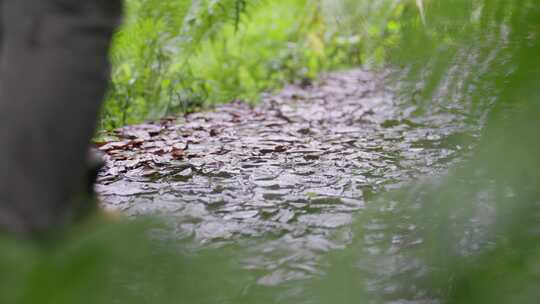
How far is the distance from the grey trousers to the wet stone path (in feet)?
0.49

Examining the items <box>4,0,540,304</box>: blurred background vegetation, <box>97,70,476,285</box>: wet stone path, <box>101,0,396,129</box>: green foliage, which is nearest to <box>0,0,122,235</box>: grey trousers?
<box>4,0,540,304</box>: blurred background vegetation

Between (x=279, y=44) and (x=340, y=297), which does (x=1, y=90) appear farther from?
(x=279, y=44)

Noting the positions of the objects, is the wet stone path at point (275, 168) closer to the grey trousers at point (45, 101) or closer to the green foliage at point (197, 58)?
the grey trousers at point (45, 101)

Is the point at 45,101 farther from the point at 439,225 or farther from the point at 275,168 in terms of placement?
the point at 275,168

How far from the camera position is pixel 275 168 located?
1737 millimetres

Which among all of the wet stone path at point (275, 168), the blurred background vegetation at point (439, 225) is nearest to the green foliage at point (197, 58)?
the wet stone path at point (275, 168)

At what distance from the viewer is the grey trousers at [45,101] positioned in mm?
326

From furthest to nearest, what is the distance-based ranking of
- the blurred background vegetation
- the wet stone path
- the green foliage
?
the green foliage
the wet stone path
the blurred background vegetation

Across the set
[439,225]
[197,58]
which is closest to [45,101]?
[439,225]

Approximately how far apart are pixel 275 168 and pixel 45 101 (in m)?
1.41

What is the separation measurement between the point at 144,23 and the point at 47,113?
2584 mm

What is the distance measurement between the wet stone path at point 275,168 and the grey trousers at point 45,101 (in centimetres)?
15

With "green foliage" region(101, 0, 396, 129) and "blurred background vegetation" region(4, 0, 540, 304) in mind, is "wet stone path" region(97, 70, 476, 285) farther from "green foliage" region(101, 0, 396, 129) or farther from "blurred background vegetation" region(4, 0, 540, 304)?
"green foliage" region(101, 0, 396, 129)

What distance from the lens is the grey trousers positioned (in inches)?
12.9
